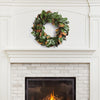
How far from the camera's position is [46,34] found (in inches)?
117

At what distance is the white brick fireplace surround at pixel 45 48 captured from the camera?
2.97 meters

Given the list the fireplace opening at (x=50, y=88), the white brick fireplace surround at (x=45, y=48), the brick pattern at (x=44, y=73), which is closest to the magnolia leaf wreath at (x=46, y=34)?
the white brick fireplace surround at (x=45, y=48)

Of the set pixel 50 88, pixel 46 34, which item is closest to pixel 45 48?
pixel 46 34

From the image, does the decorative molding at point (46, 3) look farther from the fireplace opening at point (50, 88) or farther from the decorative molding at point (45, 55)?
the fireplace opening at point (50, 88)

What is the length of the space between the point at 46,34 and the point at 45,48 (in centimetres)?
23

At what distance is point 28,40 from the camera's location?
9.94 feet

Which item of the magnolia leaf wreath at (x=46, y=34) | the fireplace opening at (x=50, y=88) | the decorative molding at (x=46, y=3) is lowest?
the fireplace opening at (x=50, y=88)

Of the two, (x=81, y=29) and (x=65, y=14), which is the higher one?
(x=65, y=14)

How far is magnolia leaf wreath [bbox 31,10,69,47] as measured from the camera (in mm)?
2947

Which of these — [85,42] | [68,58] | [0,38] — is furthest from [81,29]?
[0,38]

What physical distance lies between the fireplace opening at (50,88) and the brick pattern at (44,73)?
0.22ft

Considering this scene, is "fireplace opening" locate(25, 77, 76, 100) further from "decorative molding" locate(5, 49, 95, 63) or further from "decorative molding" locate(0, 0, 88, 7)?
"decorative molding" locate(0, 0, 88, 7)

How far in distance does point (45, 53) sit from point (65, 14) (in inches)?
28.9

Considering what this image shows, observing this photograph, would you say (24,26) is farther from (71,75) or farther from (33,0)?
(71,75)
